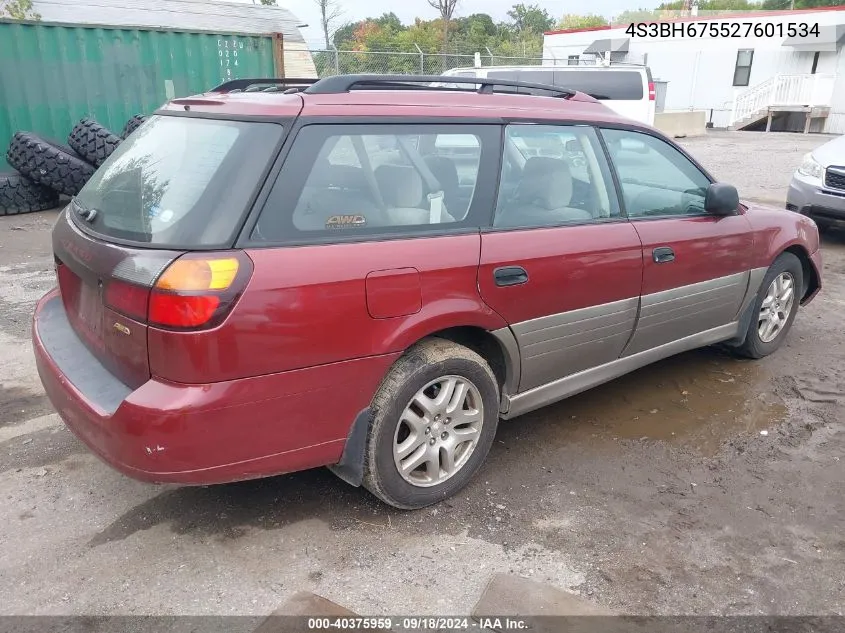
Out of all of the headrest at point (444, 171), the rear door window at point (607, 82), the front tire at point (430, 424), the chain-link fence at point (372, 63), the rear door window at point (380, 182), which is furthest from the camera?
the chain-link fence at point (372, 63)

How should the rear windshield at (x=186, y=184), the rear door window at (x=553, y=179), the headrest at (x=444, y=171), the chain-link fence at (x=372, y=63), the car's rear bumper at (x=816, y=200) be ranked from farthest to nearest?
the chain-link fence at (x=372, y=63)
the car's rear bumper at (x=816, y=200)
the rear door window at (x=553, y=179)
the headrest at (x=444, y=171)
the rear windshield at (x=186, y=184)

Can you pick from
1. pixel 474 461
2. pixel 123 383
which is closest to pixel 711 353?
pixel 474 461

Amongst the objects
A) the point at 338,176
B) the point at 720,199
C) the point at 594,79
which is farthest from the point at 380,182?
the point at 594,79

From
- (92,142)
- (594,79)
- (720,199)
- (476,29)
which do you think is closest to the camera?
(720,199)

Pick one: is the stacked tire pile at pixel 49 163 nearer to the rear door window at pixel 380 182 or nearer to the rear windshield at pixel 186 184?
the rear windshield at pixel 186 184

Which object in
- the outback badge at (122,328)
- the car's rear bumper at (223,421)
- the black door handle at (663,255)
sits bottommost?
the car's rear bumper at (223,421)

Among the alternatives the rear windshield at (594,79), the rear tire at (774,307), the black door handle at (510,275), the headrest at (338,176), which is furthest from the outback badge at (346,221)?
the rear windshield at (594,79)

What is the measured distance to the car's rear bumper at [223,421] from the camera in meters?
2.31

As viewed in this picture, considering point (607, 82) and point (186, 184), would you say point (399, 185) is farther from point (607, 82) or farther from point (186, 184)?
point (607, 82)

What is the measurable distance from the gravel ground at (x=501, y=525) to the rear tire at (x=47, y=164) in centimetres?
572

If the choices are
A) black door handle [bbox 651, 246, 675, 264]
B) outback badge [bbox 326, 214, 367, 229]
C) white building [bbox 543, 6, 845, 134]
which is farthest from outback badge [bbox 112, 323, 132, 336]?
white building [bbox 543, 6, 845, 134]

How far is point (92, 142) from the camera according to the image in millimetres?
8891

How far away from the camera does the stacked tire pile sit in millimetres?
8805

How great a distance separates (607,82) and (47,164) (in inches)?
336
